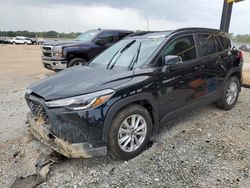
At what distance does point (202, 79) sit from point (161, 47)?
111cm

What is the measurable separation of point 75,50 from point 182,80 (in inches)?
223

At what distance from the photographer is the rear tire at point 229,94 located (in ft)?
15.4

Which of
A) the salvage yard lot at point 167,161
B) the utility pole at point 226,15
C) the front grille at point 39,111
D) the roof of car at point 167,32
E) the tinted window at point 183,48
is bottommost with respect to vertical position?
the salvage yard lot at point 167,161

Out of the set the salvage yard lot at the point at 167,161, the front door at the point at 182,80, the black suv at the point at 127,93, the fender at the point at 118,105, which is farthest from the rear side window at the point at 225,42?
the fender at the point at 118,105

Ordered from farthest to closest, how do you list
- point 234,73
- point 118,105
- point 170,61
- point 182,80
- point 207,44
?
point 234,73
point 207,44
point 182,80
point 170,61
point 118,105

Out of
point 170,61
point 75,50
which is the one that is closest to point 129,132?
point 170,61

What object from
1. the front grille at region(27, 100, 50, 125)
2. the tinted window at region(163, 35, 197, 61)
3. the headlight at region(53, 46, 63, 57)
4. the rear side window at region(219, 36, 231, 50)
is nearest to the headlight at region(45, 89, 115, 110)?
the front grille at region(27, 100, 50, 125)

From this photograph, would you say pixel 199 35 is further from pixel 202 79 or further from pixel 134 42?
pixel 134 42

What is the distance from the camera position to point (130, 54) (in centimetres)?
360

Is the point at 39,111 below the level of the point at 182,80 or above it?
below

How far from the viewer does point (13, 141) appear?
3676 mm

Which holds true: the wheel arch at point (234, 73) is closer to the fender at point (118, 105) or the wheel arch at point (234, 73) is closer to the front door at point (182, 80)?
the front door at point (182, 80)

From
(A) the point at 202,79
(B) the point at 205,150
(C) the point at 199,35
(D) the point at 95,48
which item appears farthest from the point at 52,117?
(D) the point at 95,48

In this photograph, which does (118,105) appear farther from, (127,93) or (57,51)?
(57,51)
